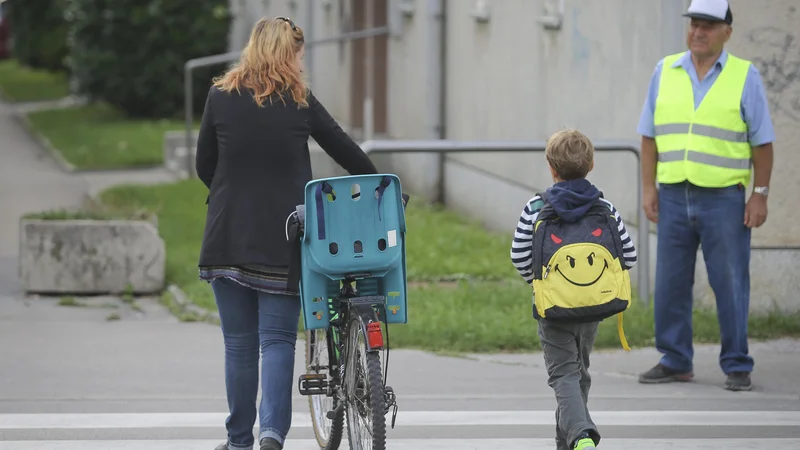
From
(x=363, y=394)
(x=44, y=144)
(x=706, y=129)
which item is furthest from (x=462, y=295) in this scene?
(x=44, y=144)

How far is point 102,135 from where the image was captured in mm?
25609

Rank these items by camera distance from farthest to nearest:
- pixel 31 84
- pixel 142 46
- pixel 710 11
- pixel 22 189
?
1. pixel 31 84
2. pixel 142 46
3. pixel 22 189
4. pixel 710 11

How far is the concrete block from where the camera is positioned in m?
10.5

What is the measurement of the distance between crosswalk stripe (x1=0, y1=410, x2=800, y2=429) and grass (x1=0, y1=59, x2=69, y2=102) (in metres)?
31.6

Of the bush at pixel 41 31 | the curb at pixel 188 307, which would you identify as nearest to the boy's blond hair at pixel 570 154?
the curb at pixel 188 307

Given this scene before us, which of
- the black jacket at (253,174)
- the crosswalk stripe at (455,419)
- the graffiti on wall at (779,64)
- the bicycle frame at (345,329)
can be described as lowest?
the crosswalk stripe at (455,419)

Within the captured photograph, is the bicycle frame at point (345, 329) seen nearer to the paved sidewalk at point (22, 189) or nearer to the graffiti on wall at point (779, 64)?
the graffiti on wall at point (779, 64)

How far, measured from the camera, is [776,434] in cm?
647

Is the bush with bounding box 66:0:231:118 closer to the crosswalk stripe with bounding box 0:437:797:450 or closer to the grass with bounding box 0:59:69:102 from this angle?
the grass with bounding box 0:59:69:102

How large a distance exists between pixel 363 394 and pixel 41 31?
1665 inches

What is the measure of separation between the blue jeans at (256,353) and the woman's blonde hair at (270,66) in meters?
0.72

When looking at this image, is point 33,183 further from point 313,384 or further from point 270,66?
point 270,66

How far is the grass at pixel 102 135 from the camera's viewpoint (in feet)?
72.2

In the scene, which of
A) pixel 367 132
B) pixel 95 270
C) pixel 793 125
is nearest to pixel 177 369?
pixel 95 270
